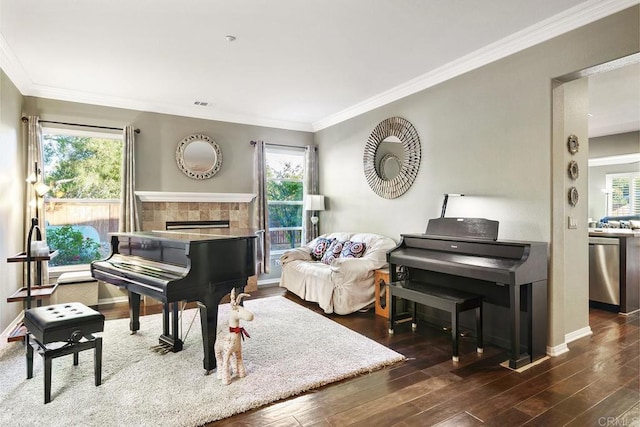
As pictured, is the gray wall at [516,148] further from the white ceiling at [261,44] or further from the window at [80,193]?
the window at [80,193]

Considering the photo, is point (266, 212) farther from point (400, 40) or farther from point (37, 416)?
point (37, 416)

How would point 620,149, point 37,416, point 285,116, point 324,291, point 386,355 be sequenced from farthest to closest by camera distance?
point 620,149 < point 285,116 < point 324,291 < point 386,355 < point 37,416

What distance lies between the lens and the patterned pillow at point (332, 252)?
4.99m

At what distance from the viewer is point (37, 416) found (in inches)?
83.5

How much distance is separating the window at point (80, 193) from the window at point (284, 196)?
235cm

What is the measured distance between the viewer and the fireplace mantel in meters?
5.06

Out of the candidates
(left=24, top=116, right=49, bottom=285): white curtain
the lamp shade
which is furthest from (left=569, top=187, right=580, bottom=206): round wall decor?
(left=24, top=116, right=49, bottom=285): white curtain

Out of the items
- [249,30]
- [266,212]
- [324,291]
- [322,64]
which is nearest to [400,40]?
[322,64]

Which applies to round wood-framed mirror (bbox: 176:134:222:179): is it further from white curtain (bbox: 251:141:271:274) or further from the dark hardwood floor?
the dark hardwood floor

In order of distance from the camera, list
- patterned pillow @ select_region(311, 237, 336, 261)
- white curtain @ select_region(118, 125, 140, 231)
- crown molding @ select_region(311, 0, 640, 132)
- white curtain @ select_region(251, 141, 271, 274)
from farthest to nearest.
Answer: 1. white curtain @ select_region(251, 141, 271, 274)
2. patterned pillow @ select_region(311, 237, 336, 261)
3. white curtain @ select_region(118, 125, 140, 231)
4. crown molding @ select_region(311, 0, 640, 132)

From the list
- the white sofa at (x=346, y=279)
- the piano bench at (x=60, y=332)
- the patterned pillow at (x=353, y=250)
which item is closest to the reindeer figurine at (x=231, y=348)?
the piano bench at (x=60, y=332)

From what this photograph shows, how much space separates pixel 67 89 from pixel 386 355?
498cm

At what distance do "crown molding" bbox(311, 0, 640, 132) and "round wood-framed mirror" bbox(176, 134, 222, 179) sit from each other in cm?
254

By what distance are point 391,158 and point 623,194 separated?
18.4 feet
